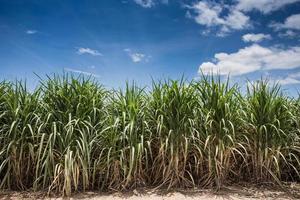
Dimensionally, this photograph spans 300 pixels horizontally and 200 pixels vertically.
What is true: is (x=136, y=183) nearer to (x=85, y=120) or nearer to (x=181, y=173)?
(x=181, y=173)

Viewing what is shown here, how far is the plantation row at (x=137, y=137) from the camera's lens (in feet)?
13.2

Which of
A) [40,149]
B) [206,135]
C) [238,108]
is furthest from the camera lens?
[238,108]

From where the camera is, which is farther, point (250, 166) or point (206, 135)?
point (250, 166)

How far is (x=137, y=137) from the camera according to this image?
4152 mm

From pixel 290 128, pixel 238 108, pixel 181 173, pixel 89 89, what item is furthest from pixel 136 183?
pixel 290 128

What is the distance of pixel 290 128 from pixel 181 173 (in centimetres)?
160

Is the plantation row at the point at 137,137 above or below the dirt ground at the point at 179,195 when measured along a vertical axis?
above

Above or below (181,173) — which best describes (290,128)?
above

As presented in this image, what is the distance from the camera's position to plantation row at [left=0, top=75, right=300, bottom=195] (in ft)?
13.2

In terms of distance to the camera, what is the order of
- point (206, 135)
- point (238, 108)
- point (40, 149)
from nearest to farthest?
point (40, 149)
point (206, 135)
point (238, 108)

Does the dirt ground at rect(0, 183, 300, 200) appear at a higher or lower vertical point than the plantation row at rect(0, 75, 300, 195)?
lower

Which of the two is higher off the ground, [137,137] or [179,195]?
[137,137]

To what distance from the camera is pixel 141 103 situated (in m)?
4.39

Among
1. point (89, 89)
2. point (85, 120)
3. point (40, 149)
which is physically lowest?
point (40, 149)
